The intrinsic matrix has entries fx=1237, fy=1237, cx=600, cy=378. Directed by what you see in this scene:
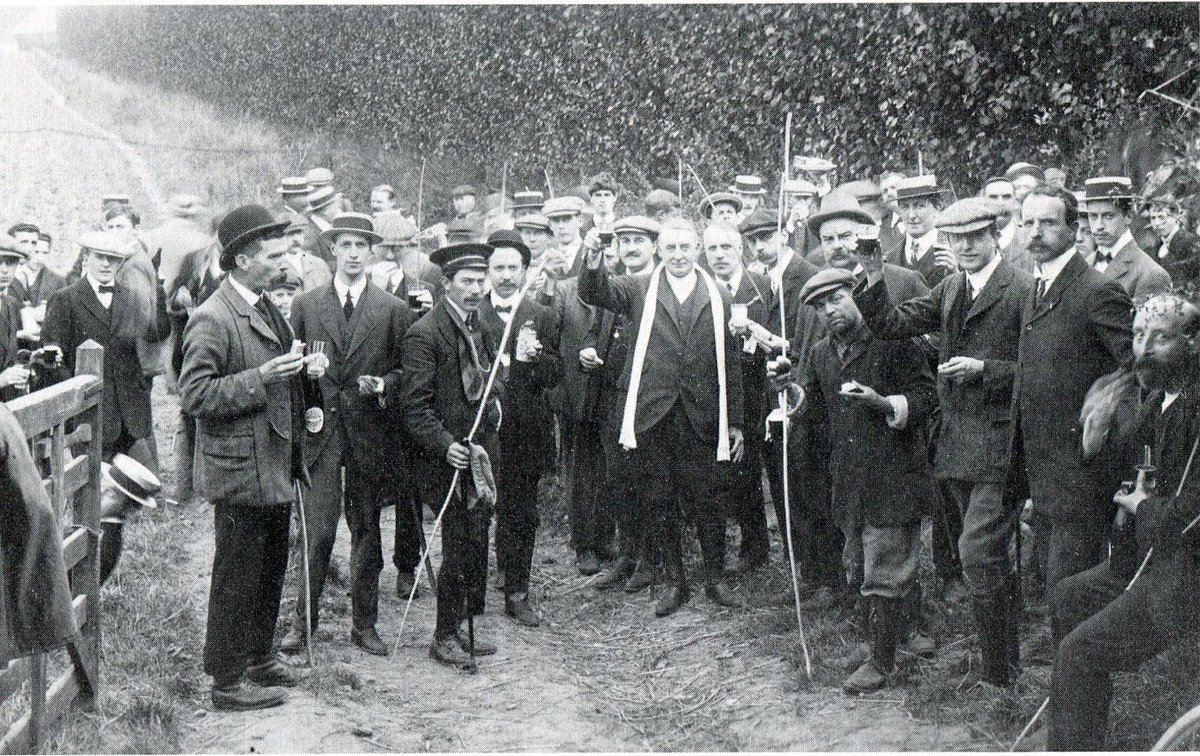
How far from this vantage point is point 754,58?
8.51 meters

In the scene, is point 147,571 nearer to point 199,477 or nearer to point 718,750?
point 199,477

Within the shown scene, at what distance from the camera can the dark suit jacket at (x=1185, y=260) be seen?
4754 mm

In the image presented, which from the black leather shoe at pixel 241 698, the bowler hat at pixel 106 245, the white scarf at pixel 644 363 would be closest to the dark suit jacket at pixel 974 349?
the white scarf at pixel 644 363

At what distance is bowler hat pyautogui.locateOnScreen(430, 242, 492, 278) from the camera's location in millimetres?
6922

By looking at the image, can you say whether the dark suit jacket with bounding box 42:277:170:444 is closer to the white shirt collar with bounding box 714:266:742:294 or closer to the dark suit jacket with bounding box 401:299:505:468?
the dark suit jacket with bounding box 401:299:505:468

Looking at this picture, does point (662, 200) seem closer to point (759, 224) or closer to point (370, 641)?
point (759, 224)

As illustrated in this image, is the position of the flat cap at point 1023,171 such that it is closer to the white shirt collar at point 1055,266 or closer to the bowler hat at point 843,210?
the bowler hat at point 843,210

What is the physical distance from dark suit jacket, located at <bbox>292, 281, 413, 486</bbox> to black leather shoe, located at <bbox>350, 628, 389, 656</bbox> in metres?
0.86

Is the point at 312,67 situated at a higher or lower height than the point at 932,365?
higher

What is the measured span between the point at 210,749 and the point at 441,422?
2.14 meters

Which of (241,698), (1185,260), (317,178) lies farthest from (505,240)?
(1185,260)

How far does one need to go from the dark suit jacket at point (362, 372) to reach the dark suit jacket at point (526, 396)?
85cm

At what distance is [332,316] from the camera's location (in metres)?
7.29

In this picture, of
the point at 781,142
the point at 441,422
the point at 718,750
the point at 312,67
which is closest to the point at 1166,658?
Result: the point at 718,750
